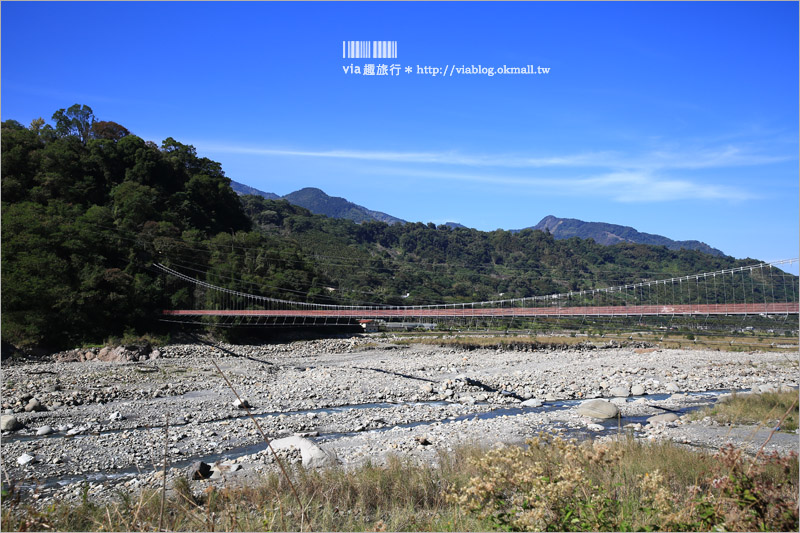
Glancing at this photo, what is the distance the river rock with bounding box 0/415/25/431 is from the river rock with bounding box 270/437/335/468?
5.66 m

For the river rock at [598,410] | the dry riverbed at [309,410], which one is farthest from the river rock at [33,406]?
the river rock at [598,410]

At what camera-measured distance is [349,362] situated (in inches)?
989

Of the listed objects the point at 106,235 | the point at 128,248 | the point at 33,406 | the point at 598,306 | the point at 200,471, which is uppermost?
the point at 106,235

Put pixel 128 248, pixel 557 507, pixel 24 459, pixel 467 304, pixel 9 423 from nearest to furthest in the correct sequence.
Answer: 1. pixel 557 507
2. pixel 24 459
3. pixel 9 423
4. pixel 128 248
5. pixel 467 304

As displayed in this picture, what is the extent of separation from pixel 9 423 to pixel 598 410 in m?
11.8

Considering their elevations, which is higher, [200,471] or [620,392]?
[200,471]

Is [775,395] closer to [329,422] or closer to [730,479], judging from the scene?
[329,422]

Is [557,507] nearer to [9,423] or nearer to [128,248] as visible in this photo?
[9,423]

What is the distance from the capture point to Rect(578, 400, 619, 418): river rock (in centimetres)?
1104

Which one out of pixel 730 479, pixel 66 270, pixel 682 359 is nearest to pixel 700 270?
pixel 682 359

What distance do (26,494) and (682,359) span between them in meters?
26.1

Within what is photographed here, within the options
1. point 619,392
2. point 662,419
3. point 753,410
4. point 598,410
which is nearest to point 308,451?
point 598,410

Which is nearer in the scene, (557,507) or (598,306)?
(557,507)

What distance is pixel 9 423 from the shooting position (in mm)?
9797
